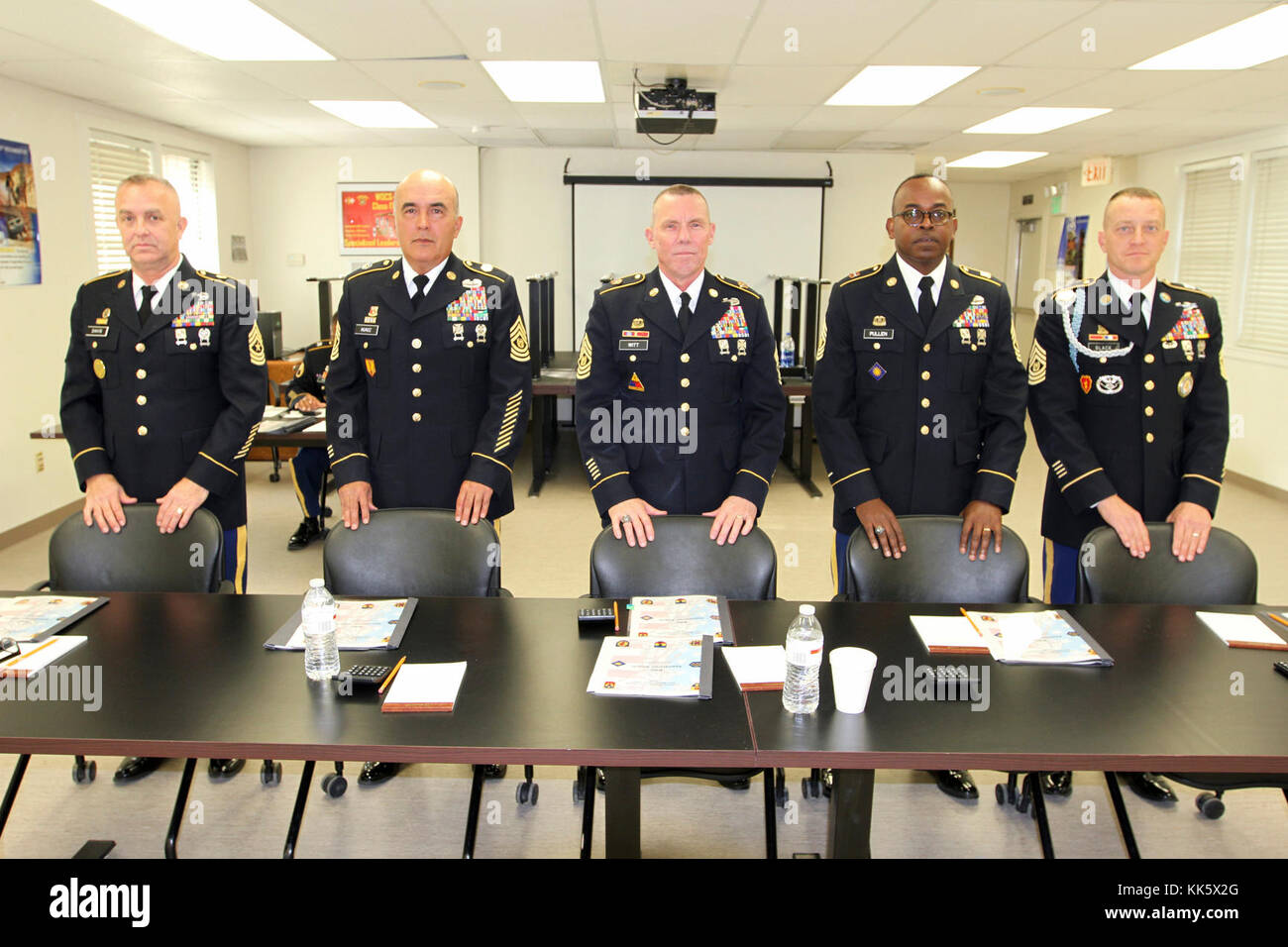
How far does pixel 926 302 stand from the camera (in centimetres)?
290

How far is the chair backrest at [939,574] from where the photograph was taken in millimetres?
2582

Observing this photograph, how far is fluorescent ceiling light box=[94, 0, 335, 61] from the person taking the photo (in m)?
4.10

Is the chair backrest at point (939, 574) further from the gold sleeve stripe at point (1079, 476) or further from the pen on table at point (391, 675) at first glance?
the pen on table at point (391, 675)

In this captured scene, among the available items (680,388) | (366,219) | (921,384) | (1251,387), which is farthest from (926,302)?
(366,219)

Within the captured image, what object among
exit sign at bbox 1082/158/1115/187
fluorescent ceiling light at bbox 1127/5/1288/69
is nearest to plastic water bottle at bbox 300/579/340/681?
fluorescent ceiling light at bbox 1127/5/1288/69

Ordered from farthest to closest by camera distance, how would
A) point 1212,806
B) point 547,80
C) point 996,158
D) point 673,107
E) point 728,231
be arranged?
1. point 996,158
2. point 728,231
3. point 547,80
4. point 673,107
5. point 1212,806

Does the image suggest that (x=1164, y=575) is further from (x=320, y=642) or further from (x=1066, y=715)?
(x=320, y=642)

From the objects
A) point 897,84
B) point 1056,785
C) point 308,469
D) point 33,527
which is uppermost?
point 897,84

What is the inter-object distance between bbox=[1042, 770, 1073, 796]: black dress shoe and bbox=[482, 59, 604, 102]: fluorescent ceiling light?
441 centimetres

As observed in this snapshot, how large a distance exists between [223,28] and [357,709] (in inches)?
161

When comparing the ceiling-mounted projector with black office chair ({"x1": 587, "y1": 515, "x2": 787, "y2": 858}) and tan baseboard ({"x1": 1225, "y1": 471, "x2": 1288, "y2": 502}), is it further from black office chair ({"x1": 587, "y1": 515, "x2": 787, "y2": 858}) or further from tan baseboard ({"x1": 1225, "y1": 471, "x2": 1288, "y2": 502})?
tan baseboard ({"x1": 1225, "y1": 471, "x2": 1288, "y2": 502})

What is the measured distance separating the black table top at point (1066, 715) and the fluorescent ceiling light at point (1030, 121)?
18.5 ft
